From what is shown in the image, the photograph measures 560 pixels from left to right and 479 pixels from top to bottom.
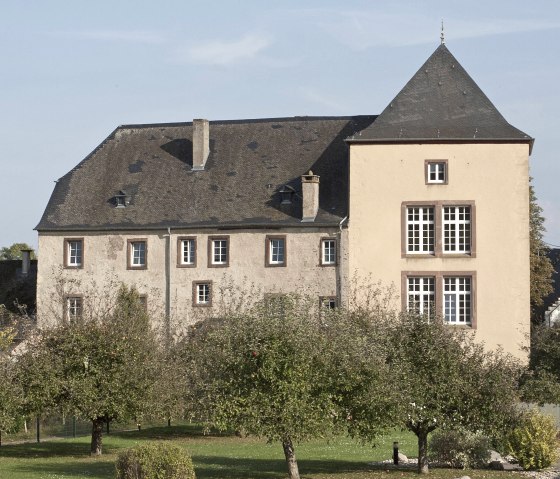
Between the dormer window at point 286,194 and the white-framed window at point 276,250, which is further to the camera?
the dormer window at point 286,194

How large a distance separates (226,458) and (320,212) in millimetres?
24090

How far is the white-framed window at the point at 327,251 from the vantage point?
56.8 meters

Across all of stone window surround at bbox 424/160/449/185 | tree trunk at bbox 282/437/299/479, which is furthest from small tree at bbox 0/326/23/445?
stone window surround at bbox 424/160/449/185

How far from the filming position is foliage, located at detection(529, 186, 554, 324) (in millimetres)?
65750

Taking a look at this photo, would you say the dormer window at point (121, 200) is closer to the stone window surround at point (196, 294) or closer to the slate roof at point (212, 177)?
the slate roof at point (212, 177)

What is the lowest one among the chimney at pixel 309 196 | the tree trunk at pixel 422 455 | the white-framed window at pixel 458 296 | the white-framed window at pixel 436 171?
the tree trunk at pixel 422 455

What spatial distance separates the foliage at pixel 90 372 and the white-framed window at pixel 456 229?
2227cm

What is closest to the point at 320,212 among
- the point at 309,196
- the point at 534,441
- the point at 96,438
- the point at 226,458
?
the point at 309,196

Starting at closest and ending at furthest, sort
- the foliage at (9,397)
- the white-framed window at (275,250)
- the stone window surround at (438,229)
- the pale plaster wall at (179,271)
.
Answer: the foliage at (9,397), the stone window surround at (438,229), the pale plaster wall at (179,271), the white-framed window at (275,250)

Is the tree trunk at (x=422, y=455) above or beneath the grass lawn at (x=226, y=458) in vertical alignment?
above

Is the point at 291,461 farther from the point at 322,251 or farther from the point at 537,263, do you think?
the point at 537,263

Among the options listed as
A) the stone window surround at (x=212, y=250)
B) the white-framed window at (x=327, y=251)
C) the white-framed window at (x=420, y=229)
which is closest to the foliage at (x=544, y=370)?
the white-framed window at (x=420, y=229)

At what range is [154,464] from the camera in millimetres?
24188

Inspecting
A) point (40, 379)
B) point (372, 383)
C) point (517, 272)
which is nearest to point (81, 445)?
point (40, 379)
